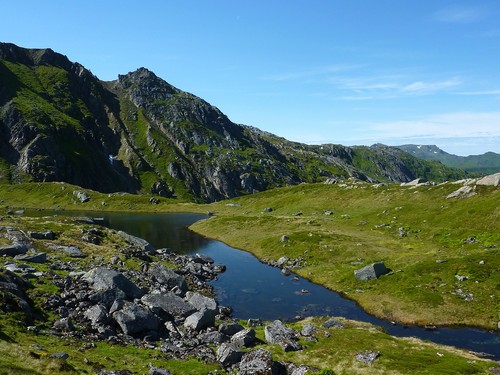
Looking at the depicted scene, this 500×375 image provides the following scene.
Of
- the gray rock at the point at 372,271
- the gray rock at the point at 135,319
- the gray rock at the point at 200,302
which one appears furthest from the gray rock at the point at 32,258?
the gray rock at the point at 372,271

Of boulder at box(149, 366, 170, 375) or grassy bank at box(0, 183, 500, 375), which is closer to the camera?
boulder at box(149, 366, 170, 375)

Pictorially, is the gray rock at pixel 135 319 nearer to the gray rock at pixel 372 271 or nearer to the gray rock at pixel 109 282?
the gray rock at pixel 109 282

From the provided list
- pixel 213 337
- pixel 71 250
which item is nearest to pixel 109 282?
pixel 213 337

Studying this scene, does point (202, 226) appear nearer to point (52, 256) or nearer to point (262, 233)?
point (262, 233)

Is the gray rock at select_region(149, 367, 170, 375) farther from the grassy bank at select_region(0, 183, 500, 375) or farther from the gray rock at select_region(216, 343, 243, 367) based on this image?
the gray rock at select_region(216, 343, 243, 367)

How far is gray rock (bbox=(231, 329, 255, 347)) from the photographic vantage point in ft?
133

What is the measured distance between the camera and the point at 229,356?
1393 inches

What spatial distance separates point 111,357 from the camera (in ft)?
109

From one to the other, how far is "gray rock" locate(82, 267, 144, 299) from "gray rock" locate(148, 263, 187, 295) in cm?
1139

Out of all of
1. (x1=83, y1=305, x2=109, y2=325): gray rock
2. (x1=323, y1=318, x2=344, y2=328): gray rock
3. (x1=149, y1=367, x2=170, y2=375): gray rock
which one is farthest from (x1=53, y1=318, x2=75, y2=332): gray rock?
(x1=323, y1=318, x2=344, y2=328): gray rock

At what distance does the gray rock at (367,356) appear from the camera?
125 ft

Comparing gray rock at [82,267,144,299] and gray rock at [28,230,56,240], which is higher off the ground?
gray rock at [28,230,56,240]

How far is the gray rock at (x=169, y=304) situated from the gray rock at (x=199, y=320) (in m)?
1.86

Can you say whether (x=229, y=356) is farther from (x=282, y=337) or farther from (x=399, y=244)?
(x=399, y=244)
